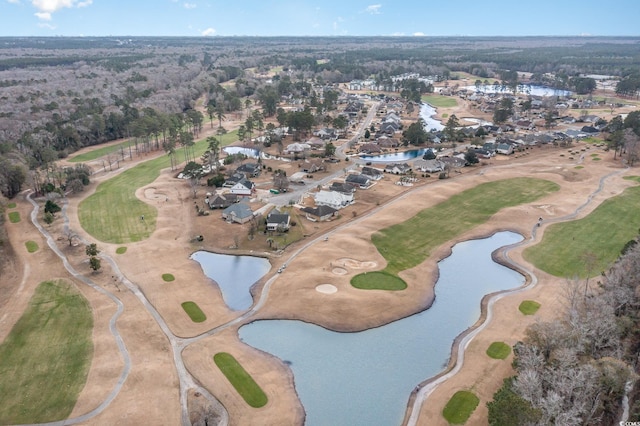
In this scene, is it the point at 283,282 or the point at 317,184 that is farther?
the point at 317,184

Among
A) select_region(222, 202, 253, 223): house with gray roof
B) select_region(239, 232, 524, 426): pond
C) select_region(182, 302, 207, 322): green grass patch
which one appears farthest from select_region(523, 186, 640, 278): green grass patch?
Result: select_region(182, 302, 207, 322): green grass patch

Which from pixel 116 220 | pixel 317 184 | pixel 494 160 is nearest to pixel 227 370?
pixel 116 220

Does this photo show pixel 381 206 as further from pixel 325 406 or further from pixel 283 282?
pixel 325 406

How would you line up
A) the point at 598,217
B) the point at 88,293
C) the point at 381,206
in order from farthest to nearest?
the point at 381,206 → the point at 598,217 → the point at 88,293

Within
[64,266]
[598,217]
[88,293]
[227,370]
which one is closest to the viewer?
[227,370]

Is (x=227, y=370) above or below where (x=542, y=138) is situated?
below

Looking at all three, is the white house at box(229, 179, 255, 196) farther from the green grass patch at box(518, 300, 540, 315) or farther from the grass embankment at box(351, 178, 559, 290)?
the green grass patch at box(518, 300, 540, 315)

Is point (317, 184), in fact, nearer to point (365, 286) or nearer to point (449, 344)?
point (365, 286)
